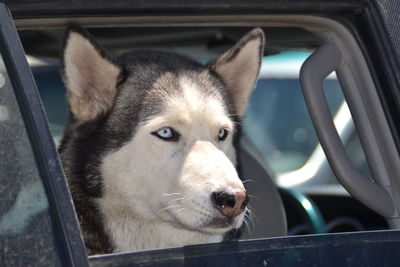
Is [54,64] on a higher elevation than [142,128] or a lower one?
higher

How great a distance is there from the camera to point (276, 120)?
415 inches

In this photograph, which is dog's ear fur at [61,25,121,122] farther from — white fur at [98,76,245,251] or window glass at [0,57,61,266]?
window glass at [0,57,61,266]

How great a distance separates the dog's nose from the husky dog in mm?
114

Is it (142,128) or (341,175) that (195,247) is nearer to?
(341,175)

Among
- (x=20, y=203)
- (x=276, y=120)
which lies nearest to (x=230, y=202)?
(x=20, y=203)

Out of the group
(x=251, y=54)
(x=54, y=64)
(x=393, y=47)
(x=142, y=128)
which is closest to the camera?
(x=393, y=47)

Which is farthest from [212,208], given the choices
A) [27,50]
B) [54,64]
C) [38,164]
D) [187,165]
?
[54,64]

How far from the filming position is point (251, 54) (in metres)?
3.31

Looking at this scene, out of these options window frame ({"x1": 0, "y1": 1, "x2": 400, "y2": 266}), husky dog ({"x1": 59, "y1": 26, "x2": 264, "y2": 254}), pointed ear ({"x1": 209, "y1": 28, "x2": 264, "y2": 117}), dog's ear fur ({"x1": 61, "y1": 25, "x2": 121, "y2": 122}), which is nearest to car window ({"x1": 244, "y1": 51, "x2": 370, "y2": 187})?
pointed ear ({"x1": 209, "y1": 28, "x2": 264, "y2": 117})

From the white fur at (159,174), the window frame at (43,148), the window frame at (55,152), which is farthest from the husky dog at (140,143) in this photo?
the window frame at (43,148)

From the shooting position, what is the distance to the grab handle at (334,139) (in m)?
2.62

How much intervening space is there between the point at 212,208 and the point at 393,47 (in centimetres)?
77

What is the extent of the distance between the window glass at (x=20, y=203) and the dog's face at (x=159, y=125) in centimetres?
91

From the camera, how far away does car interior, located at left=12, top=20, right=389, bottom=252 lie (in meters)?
3.44
